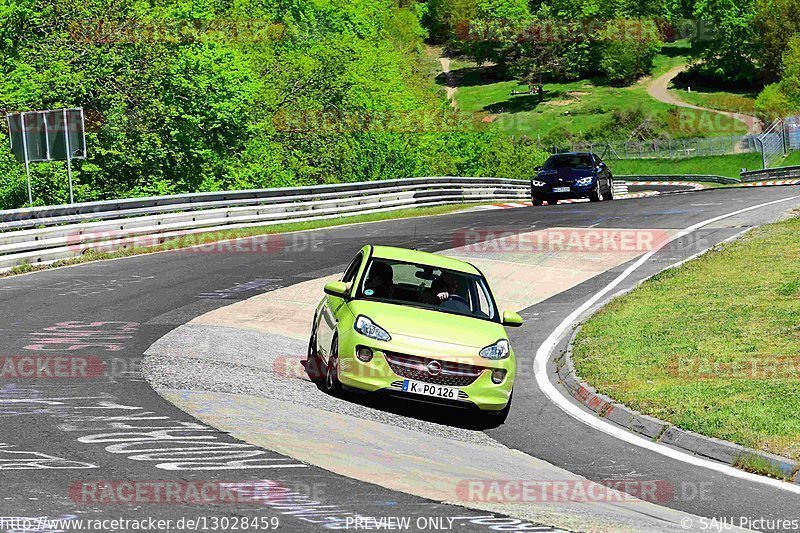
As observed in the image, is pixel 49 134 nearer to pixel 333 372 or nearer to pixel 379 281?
pixel 379 281

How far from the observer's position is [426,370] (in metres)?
11.2

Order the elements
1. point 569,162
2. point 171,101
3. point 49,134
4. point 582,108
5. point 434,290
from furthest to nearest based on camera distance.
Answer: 1. point 582,108
2. point 171,101
3. point 569,162
4. point 49,134
5. point 434,290

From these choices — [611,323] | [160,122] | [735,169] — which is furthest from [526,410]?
[735,169]

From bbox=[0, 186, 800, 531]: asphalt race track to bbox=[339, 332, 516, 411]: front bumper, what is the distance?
13.9 inches

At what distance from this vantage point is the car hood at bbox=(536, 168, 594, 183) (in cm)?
3875

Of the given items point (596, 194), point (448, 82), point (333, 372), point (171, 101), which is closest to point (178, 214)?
point (333, 372)

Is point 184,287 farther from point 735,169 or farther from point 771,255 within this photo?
point 735,169

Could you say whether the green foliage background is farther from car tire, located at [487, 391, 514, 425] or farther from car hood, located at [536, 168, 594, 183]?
car tire, located at [487, 391, 514, 425]

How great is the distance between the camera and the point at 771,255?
74.0ft

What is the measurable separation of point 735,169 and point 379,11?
4759 centimetres

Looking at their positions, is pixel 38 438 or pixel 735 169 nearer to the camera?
pixel 38 438

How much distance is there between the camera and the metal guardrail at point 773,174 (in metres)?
60.8

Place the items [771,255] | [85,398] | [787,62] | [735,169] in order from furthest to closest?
[787,62], [735,169], [771,255], [85,398]

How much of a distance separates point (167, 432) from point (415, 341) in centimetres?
292
